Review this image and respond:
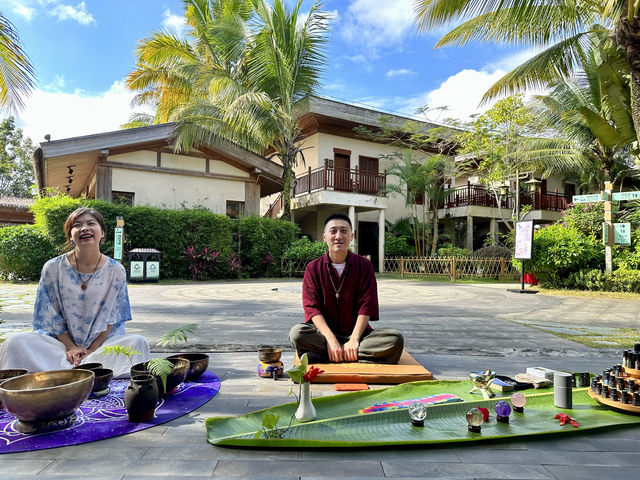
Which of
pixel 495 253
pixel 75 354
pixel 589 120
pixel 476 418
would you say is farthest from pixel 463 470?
pixel 495 253

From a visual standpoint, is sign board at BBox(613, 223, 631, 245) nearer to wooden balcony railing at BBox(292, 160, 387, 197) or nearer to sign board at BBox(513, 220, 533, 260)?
sign board at BBox(513, 220, 533, 260)

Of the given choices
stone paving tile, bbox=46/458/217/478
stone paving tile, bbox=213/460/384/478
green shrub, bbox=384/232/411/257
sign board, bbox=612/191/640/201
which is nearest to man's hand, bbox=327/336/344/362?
stone paving tile, bbox=213/460/384/478

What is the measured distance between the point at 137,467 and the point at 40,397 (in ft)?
2.25

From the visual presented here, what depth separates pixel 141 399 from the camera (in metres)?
2.34

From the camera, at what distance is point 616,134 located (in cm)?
1248

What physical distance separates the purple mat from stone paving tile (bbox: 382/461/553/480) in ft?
4.48

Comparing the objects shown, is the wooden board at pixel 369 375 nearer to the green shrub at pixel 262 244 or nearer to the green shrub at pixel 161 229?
the green shrub at pixel 161 229

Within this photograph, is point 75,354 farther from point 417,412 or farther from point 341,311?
point 417,412

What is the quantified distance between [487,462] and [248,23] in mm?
15966

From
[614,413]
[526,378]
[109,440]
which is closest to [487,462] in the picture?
[614,413]

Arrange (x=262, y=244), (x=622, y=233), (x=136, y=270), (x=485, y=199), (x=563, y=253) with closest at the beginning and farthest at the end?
(x=622, y=233) → (x=563, y=253) → (x=136, y=270) → (x=262, y=244) → (x=485, y=199)

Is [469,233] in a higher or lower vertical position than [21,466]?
higher

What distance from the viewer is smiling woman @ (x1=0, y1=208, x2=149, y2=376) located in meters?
3.03

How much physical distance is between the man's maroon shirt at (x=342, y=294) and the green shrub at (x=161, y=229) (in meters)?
11.4
